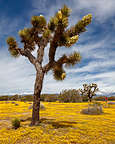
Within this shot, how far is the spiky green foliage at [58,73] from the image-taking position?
11227 mm

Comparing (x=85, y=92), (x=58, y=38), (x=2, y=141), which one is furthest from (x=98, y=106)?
(x=2, y=141)

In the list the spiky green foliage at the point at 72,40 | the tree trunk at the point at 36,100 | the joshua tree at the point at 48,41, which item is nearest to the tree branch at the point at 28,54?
the joshua tree at the point at 48,41

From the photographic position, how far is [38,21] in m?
11.3

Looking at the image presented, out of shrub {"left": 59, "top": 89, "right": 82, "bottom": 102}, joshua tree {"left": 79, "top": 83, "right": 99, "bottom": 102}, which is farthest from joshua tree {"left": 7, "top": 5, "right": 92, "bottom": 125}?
shrub {"left": 59, "top": 89, "right": 82, "bottom": 102}

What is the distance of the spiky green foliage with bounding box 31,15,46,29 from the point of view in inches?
443

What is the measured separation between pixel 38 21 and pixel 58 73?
5038 mm

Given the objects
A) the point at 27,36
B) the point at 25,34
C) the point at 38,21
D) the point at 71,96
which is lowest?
the point at 71,96

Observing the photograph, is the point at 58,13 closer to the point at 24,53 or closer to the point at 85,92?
the point at 24,53

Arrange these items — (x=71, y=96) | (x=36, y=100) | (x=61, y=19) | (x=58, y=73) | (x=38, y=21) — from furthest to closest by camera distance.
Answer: (x=71, y=96) < (x=58, y=73) < (x=38, y=21) < (x=36, y=100) < (x=61, y=19)

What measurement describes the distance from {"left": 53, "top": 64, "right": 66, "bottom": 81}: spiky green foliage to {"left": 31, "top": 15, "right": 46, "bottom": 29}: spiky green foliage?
398 cm

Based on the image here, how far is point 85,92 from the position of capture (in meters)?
34.4

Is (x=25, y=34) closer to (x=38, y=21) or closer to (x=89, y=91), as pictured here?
(x=38, y=21)

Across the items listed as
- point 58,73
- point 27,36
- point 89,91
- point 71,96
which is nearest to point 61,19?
point 27,36

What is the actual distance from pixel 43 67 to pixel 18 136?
17.9ft
